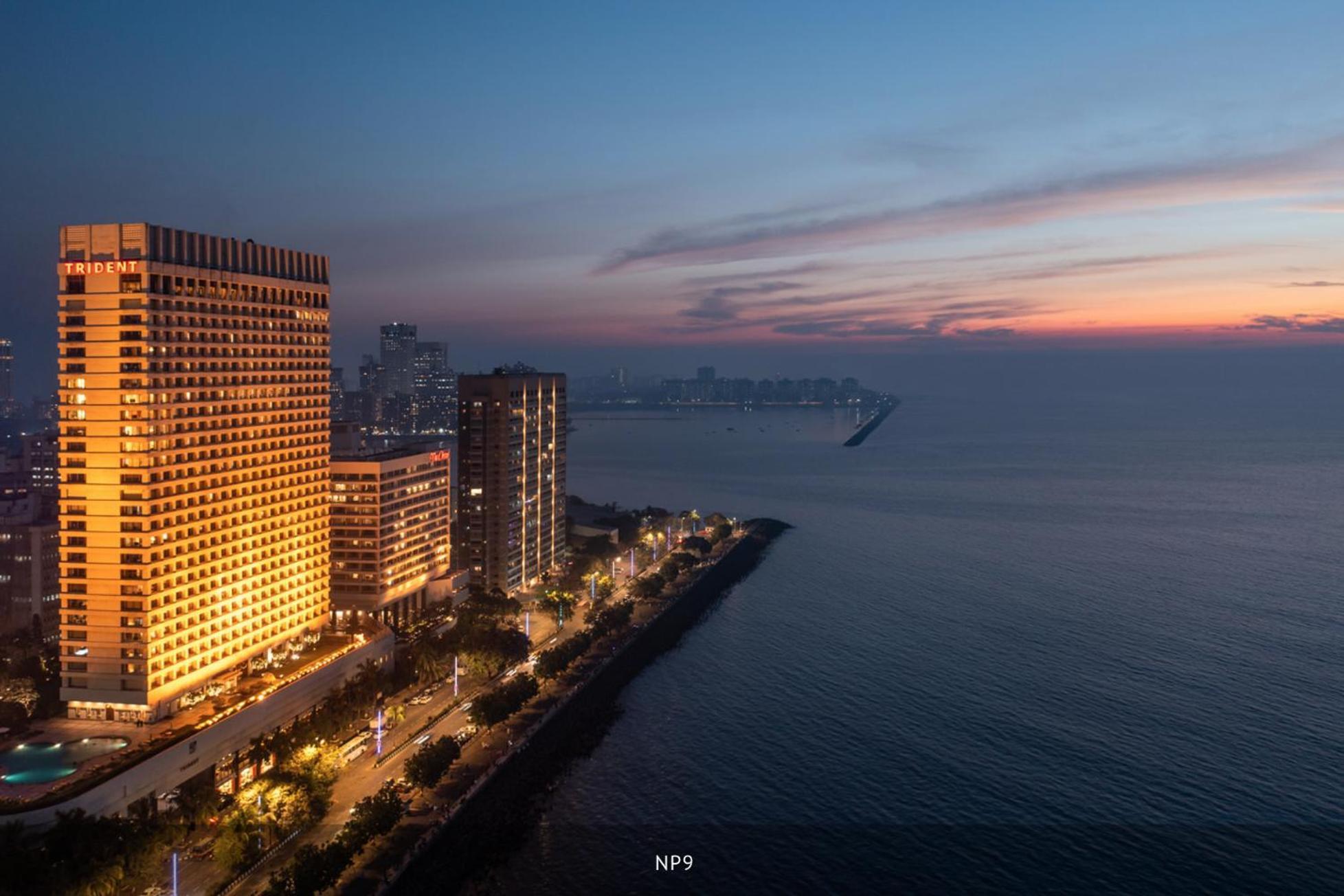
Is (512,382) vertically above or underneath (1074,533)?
above

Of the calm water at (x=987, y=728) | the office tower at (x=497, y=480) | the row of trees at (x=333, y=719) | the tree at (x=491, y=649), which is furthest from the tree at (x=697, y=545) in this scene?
the row of trees at (x=333, y=719)

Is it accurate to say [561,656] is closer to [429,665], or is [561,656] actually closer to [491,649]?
[491,649]

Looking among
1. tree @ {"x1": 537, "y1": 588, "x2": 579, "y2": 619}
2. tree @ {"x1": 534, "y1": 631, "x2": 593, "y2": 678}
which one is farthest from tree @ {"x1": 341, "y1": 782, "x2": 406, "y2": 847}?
tree @ {"x1": 537, "y1": 588, "x2": 579, "y2": 619}

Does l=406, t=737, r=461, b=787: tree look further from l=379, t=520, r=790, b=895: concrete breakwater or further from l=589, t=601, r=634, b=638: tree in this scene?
l=589, t=601, r=634, b=638: tree

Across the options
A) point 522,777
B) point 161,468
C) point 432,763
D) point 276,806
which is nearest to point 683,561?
point 522,777

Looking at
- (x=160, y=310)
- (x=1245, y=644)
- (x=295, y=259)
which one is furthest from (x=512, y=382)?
(x=1245, y=644)

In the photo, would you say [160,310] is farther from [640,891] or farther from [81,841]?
[640,891]

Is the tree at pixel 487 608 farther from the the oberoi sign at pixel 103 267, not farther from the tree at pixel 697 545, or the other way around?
the the oberoi sign at pixel 103 267
